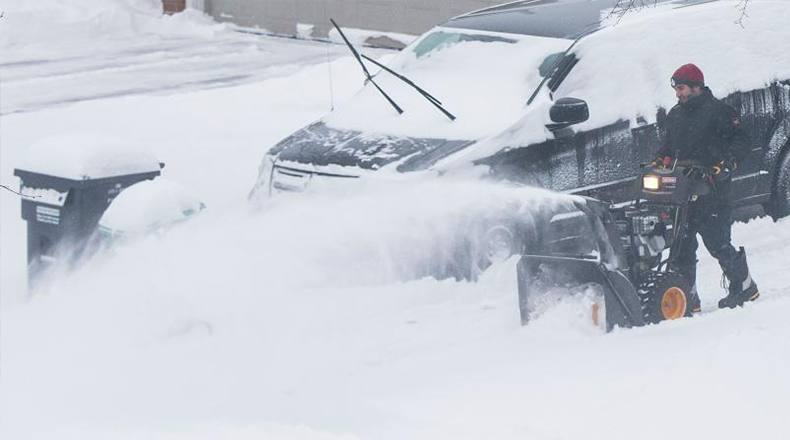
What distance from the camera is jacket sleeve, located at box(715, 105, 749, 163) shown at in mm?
7215

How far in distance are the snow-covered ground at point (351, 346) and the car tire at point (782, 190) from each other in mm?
123

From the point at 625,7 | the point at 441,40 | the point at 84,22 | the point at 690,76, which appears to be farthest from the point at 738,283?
the point at 84,22

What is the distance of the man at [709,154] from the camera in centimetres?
723

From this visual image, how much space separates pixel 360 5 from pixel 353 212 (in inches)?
552

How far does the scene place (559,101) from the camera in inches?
319

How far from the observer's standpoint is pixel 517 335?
6957mm

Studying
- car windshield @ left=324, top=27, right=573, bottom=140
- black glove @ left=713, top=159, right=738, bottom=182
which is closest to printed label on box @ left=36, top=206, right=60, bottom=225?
car windshield @ left=324, top=27, right=573, bottom=140

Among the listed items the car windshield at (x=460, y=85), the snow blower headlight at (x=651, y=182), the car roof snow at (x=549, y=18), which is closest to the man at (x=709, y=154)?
the snow blower headlight at (x=651, y=182)

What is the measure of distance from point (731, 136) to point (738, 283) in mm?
864

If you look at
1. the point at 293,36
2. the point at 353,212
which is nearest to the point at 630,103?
the point at 353,212

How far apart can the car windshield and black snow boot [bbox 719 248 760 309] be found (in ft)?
5.47

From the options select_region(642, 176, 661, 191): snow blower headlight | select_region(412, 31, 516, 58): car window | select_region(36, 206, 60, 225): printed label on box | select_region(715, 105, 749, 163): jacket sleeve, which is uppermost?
select_region(412, 31, 516, 58): car window

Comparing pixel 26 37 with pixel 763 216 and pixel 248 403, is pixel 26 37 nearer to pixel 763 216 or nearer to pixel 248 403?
pixel 763 216

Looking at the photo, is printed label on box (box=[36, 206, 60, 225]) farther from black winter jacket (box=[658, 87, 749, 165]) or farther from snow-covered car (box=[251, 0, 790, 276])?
black winter jacket (box=[658, 87, 749, 165])
